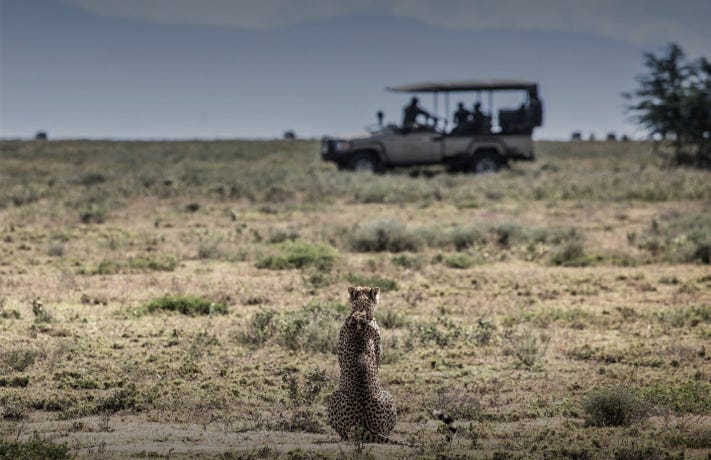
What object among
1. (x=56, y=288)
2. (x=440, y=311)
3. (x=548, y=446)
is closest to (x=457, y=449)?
(x=548, y=446)

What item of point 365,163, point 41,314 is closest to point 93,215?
point 41,314

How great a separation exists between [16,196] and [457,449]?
24.4 metres

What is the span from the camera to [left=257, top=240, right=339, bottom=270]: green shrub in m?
17.9

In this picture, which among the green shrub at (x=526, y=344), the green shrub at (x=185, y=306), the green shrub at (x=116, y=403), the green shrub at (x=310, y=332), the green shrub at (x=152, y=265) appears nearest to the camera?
the green shrub at (x=116, y=403)

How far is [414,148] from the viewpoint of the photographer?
3844cm

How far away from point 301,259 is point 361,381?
11.2m

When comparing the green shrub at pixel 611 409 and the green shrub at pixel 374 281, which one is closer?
the green shrub at pixel 611 409

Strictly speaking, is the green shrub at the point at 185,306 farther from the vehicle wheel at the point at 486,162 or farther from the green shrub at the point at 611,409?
the vehicle wheel at the point at 486,162

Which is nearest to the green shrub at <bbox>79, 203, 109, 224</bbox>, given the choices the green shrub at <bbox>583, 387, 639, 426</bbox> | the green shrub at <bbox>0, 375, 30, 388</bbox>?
the green shrub at <bbox>0, 375, 30, 388</bbox>

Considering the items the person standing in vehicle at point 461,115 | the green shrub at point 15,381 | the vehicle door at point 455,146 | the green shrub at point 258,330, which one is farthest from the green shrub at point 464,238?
the person standing in vehicle at point 461,115

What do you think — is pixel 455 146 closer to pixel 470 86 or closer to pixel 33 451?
pixel 470 86

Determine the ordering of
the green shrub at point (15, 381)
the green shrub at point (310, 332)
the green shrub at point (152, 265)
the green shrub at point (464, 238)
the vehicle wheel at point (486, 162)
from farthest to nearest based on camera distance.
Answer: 1. the vehicle wheel at point (486, 162)
2. the green shrub at point (464, 238)
3. the green shrub at point (152, 265)
4. the green shrub at point (310, 332)
5. the green shrub at point (15, 381)

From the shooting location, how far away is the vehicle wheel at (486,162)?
3931 cm

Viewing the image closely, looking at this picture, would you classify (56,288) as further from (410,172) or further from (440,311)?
(410,172)
